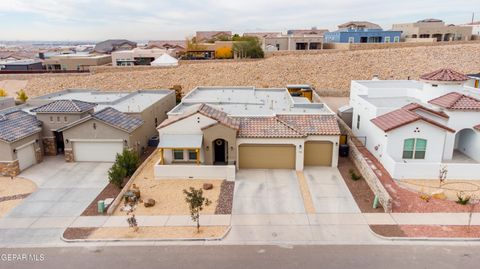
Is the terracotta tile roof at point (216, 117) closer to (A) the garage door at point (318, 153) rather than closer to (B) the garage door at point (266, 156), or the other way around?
(B) the garage door at point (266, 156)

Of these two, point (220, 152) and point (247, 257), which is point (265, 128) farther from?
point (247, 257)

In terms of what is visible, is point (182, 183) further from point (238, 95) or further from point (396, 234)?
point (238, 95)

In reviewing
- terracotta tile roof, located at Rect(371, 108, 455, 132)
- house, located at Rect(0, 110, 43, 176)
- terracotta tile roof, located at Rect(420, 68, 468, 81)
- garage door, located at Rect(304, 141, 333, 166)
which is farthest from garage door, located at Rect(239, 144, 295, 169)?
house, located at Rect(0, 110, 43, 176)

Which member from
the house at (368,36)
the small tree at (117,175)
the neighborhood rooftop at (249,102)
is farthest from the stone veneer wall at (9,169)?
the house at (368,36)

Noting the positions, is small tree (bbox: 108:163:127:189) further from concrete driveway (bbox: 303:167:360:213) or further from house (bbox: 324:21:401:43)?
house (bbox: 324:21:401:43)

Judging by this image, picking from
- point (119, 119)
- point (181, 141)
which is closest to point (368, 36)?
point (119, 119)

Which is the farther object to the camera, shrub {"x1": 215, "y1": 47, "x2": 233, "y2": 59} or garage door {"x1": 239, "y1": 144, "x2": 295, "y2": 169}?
shrub {"x1": 215, "y1": 47, "x2": 233, "y2": 59}
